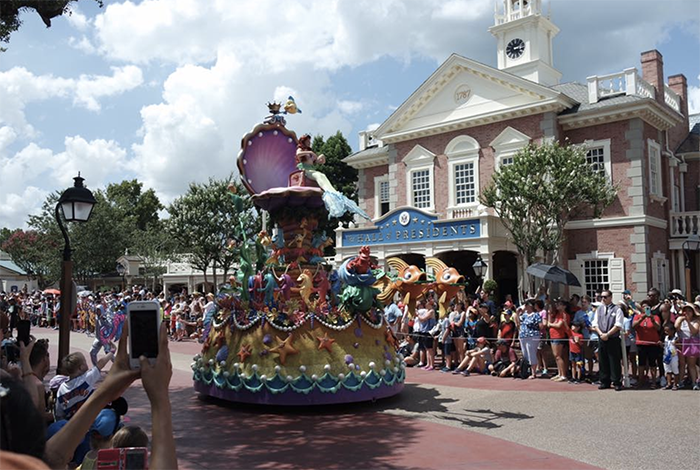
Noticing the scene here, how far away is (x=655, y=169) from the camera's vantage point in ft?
77.9

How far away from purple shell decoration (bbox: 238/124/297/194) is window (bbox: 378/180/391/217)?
18.8m

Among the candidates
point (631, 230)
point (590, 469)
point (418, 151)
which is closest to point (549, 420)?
point (590, 469)

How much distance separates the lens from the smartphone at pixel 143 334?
7.09ft

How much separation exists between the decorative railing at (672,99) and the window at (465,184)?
9.45 metres

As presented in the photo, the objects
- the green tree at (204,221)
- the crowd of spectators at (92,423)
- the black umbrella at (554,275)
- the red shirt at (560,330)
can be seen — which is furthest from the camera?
the green tree at (204,221)

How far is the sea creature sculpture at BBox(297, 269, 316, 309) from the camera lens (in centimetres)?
988

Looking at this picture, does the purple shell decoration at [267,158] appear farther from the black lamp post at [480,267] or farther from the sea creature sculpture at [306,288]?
the black lamp post at [480,267]

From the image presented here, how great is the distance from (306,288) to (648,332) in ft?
22.4

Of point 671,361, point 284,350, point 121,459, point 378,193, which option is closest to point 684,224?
point 378,193

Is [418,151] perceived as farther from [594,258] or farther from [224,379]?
[224,379]

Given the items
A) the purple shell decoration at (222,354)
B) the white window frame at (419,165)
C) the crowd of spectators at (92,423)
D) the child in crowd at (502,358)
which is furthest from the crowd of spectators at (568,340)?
the white window frame at (419,165)

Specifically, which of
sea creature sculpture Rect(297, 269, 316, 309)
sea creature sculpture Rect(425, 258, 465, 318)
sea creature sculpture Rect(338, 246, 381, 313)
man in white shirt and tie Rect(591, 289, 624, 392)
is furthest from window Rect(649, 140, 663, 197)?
sea creature sculpture Rect(297, 269, 316, 309)

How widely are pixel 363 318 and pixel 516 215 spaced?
36.6 ft

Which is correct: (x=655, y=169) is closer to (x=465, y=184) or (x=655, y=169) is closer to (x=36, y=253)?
(x=465, y=184)
